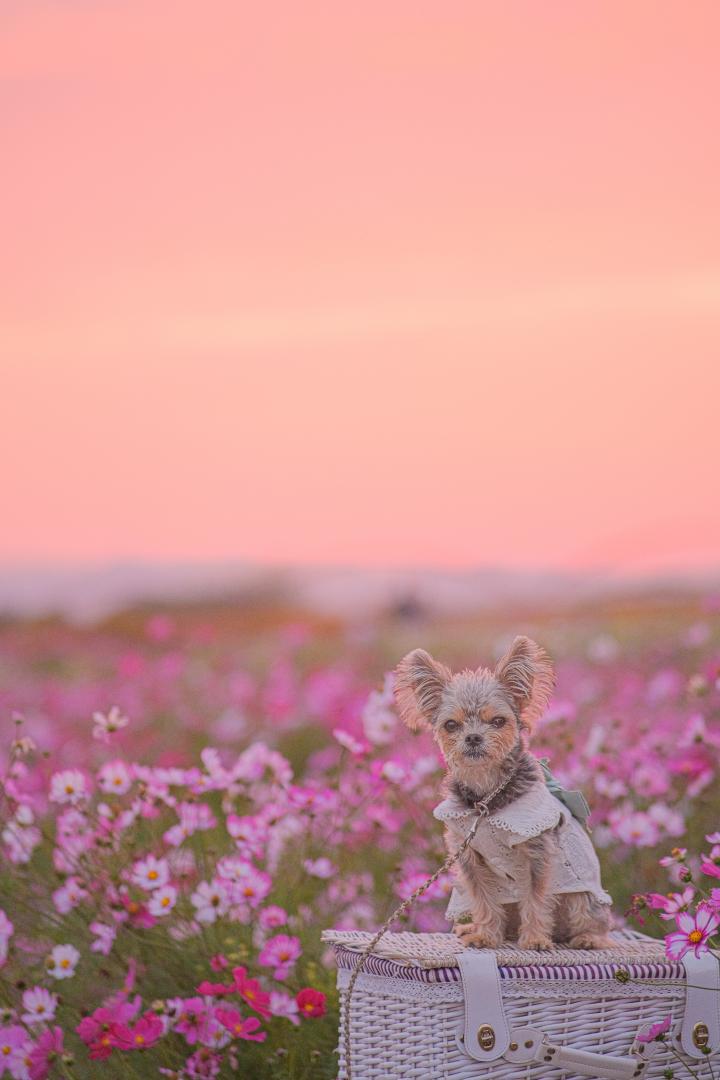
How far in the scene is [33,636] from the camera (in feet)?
43.4

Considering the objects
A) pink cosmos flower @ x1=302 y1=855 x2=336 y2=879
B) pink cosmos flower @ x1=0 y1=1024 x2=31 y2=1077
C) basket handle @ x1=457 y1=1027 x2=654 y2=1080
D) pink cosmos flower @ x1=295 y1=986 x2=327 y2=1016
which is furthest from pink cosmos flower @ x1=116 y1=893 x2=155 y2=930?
basket handle @ x1=457 y1=1027 x2=654 y2=1080

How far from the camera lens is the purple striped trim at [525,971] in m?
3.25

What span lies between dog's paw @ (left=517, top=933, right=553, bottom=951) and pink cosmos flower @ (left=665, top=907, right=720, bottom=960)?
1.14 ft

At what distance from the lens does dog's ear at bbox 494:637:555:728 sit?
3.39m

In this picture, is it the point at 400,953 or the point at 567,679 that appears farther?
the point at 567,679

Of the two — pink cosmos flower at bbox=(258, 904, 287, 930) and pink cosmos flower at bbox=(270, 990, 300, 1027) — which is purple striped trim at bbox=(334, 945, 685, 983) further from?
pink cosmos flower at bbox=(258, 904, 287, 930)

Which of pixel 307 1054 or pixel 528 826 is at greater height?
pixel 528 826

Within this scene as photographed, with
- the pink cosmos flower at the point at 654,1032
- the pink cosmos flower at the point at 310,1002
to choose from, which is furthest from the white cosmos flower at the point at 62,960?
the pink cosmos flower at the point at 654,1032

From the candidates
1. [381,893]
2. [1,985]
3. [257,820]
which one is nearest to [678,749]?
Answer: [381,893]

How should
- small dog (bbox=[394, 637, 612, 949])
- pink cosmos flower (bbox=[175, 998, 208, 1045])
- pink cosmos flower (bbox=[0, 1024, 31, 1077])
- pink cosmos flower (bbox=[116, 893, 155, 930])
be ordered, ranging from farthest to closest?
pink cosmos flower (bbox=[116, 893, 155, 930]) < pink cosmos flower (bbox=[0, 1024, 31, 1077]) < pink cosmos flower (bbox=[175, 998, 208, 1045]) < small dog (bbox=[394, 637, 612, 949])

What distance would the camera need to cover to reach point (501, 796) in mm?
3406

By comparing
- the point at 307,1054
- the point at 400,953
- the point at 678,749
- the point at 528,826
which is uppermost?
the point at 678,749

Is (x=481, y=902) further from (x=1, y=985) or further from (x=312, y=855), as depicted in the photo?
(x=1, y=985)

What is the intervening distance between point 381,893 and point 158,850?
1.22 m
